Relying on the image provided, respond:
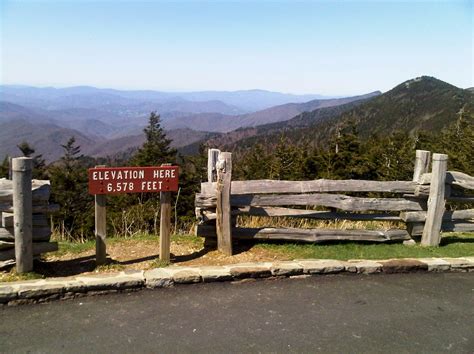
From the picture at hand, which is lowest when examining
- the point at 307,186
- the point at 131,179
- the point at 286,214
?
→ the point at 286,214

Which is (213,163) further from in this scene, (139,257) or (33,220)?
(33,220)

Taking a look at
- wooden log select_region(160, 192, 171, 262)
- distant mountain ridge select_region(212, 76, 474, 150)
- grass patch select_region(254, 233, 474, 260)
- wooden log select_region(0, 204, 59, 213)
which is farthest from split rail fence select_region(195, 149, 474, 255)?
distant mountain ridge select_region(212, 76, 474, 150)

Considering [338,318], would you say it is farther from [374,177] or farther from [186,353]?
[374,177]

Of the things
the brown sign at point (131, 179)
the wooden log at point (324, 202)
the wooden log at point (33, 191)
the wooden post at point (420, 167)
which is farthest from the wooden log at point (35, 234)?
the wooden post at point (420, 167)

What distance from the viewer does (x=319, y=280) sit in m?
5.43

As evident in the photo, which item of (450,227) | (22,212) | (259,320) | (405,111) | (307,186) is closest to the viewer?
(259,320)

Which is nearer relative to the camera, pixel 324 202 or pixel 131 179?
pixel 131 179

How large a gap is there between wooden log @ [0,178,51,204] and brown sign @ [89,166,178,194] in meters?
0.55

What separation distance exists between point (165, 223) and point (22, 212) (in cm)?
A: 171

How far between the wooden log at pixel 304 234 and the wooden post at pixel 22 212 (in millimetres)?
2364

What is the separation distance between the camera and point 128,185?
5547 millimetres

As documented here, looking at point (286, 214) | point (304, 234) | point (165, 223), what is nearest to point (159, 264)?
point (165, 223)

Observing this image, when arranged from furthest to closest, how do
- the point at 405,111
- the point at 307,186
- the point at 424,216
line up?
1. the point at 405,111
2. the point at 424,216
3. the point at 307,186

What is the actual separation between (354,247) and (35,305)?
4.48m
